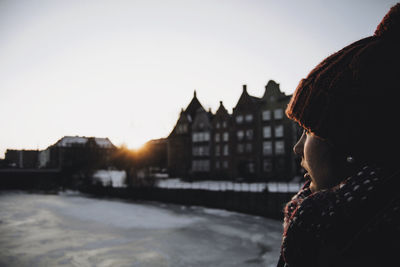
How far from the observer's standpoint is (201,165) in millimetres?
A: 39500

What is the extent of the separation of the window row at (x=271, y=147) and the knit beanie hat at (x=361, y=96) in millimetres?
32843

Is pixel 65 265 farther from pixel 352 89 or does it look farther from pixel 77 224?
pixel 352 89

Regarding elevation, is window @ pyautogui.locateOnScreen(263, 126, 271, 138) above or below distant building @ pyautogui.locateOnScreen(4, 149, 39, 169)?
above

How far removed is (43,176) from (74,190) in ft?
29.0

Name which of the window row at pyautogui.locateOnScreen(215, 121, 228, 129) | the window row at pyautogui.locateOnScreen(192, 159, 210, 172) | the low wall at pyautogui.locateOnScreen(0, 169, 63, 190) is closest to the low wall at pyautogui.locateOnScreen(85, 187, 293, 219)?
the window row at pyautogui.locateOnScreen(192, 159, 210, 172)

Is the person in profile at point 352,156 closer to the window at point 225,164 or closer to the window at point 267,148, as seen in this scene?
the window at point 267,148

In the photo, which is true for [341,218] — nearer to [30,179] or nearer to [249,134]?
[249,134]

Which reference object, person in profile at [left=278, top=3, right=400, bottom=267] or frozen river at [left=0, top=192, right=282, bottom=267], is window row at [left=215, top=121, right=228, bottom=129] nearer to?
frozen river at [left=0, top=192, right=282, bottom=267]

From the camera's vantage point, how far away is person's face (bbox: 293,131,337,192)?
80 cm

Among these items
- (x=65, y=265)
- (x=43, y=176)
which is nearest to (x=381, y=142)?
(x=65, y=265)

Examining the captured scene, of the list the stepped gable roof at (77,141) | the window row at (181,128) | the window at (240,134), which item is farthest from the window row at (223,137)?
the stepped gable roof at (77,141)

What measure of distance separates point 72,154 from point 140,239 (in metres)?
48.0

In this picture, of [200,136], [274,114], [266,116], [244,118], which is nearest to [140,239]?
[274,114]

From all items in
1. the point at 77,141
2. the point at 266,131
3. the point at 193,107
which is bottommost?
the point at 266,131
